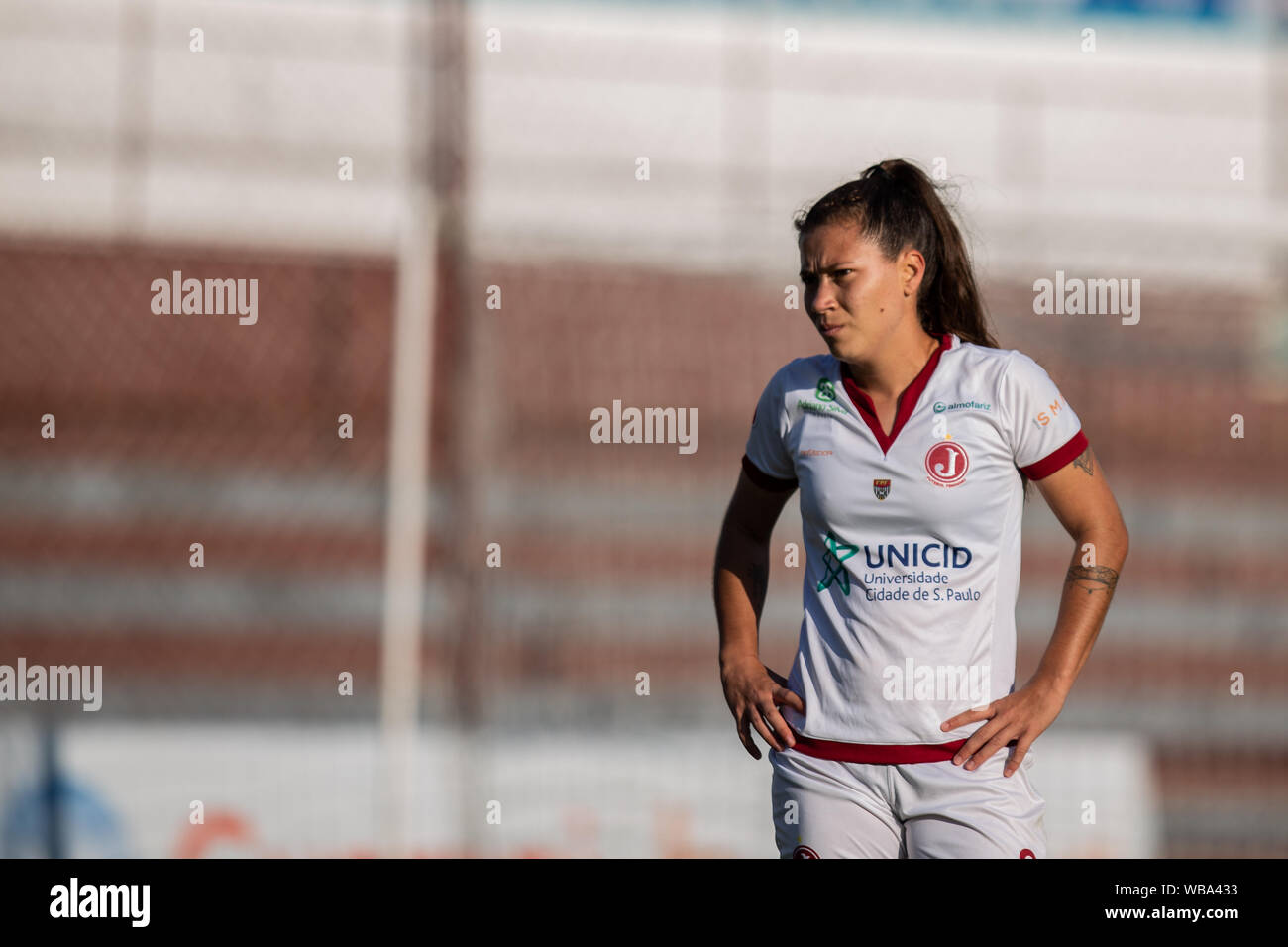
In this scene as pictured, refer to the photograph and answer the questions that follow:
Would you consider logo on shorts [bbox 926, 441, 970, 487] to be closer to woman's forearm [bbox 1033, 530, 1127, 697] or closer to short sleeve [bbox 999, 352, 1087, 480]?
short sleeve [bbox 999, 352, 1087, 480]

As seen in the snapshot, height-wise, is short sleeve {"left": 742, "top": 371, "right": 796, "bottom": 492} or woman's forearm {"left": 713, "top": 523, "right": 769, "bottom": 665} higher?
short sleeve {"left": 742, "top": 371, "right": 796, "bottom": 492}

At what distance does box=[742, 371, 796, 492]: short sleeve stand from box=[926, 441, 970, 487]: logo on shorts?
Answer: 0.29 meters

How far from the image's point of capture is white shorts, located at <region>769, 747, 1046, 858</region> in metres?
2.13

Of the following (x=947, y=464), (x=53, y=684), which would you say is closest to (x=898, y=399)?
(x=947, y=464)

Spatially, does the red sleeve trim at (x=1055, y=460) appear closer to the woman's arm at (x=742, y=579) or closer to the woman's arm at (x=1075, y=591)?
the woman's arm at (x=1075, y=591)

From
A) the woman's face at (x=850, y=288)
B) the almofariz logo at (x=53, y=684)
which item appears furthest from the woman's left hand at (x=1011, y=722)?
the almofariz logo at (x=53, y=684)

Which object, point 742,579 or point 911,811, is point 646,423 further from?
point 911,811

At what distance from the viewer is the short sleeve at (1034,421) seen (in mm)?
2217

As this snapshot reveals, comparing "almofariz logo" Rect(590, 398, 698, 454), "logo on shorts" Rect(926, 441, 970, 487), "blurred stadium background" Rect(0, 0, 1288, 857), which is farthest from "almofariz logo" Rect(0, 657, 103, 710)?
"logo on shorts" Rect(926, 441, 970, 487)

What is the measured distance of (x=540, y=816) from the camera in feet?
16.8

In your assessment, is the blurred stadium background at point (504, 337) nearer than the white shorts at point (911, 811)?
No
